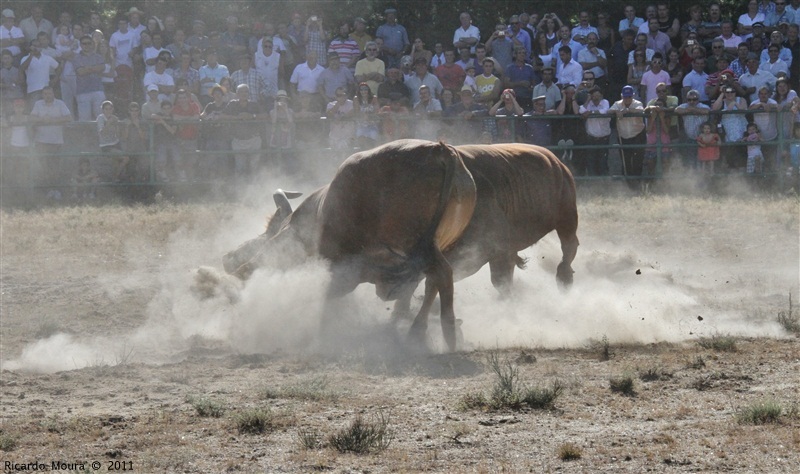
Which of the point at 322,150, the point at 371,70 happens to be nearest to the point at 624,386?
the point at 322,150

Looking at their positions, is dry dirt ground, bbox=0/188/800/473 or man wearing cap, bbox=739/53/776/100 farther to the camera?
man wearing cap, bbox=739/53/776/100

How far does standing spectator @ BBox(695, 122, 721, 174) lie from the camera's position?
16.4 m

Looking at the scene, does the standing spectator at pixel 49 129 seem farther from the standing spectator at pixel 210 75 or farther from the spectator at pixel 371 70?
the spectator at pixel 371 70

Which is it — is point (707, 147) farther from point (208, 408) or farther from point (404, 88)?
point (208, 408)

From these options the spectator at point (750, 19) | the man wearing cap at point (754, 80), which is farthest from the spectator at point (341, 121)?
the spectator at point (750, 19)

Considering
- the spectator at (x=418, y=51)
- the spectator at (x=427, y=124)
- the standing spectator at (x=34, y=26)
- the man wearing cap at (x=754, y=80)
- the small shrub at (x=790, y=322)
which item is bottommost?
the small shrub at (x=790, y=322)

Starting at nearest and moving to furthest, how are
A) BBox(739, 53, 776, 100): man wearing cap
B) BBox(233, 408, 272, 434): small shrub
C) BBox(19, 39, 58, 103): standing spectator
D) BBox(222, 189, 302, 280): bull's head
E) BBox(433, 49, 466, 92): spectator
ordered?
1. BBox(233, 408, 272, 434): small shrub
2. BBox(222, 189, 302, 280): bull's head
3. BBox(739, 53, 776, 100): man wearing cap
4. BBox(433, 49, 466, 92): spectator
5. BBox(19, 39, 58, 103): standing spectator

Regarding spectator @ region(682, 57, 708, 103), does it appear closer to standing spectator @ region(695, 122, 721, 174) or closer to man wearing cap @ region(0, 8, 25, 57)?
standing spectator @ region(695, 122, 721, 174)

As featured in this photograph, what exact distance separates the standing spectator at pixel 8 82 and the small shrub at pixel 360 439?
14.3 m

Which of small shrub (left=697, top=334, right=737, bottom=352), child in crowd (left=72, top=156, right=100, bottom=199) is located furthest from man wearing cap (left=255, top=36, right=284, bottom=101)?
small shrub (left=697, top=334, right=737, bottom=352)

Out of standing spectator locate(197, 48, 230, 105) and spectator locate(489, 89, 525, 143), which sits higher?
standing spectator locate(197, 48, 230, 105)

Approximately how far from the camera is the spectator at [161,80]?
17734 mm

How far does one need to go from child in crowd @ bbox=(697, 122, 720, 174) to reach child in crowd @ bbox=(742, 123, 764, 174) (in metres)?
0.51

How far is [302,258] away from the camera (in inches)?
350
